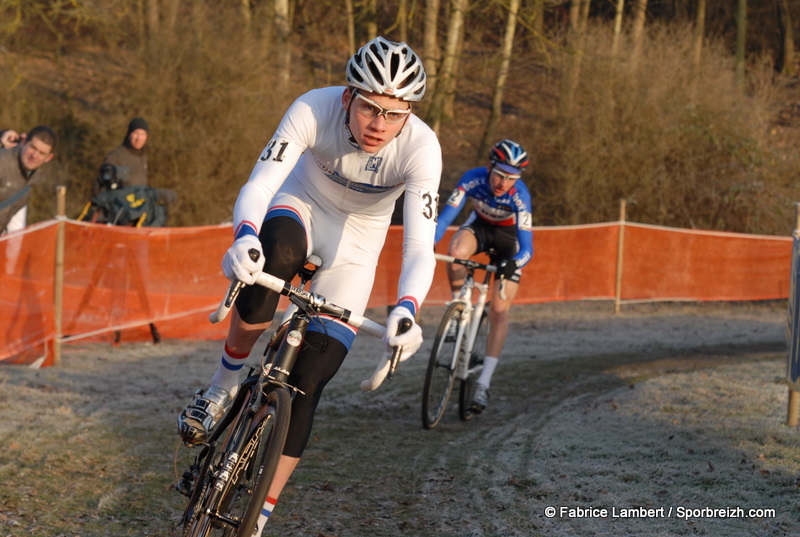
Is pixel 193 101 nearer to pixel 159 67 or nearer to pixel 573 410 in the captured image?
pixel 159 67

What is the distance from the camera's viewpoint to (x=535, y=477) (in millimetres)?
6086

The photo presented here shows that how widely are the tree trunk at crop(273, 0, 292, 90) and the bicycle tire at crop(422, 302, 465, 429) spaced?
12.9m

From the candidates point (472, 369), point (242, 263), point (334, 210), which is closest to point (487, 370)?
→ point (472, 369)

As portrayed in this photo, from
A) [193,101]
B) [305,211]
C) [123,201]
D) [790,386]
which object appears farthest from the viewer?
[193,101]

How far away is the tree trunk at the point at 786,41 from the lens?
33388 mm

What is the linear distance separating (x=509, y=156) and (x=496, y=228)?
3.05 ft

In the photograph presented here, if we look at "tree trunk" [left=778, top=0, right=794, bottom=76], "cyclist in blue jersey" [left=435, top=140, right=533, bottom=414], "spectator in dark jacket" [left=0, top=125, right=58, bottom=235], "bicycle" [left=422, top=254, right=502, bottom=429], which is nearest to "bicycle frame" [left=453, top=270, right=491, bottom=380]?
"bicycle" [left=422, top=254, right=502, bottom=429]

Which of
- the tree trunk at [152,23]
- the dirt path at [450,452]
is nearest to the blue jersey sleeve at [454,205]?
the dirt path at [450,452]

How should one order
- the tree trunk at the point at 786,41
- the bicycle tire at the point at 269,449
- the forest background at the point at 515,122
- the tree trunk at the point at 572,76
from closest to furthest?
the bicycle tire at the point at 269,449, the forest background at the point at 515,122, the tree trunk at the point at 572,76, the tree trunk at the point at 786,41

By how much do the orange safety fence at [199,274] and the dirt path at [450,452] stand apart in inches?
18.5

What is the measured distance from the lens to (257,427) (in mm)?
3891

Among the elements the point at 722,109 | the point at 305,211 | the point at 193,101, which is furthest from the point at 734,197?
the point at 305,211

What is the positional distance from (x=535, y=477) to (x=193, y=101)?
13637mm

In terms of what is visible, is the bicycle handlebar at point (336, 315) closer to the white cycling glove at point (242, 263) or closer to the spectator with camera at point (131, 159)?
the white cycling glove at point (242, 263)
